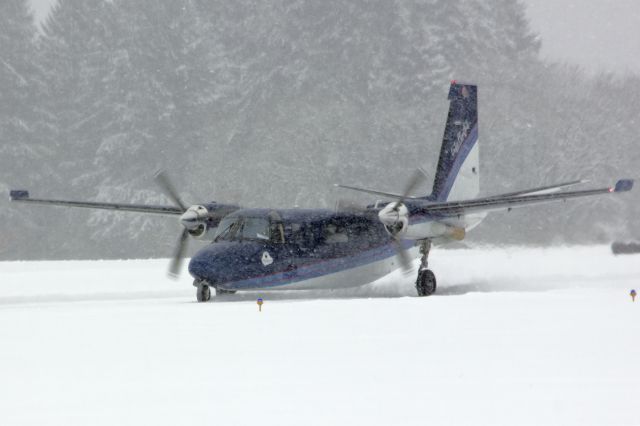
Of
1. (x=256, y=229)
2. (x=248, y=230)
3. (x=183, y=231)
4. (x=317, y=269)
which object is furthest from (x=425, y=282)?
(x=183, y=231)

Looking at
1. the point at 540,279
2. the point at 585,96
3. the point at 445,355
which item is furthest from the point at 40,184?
the point at 445,355

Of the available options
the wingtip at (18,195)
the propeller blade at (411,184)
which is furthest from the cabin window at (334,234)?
the wingtip at (18,195)

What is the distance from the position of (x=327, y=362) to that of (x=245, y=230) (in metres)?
11.3

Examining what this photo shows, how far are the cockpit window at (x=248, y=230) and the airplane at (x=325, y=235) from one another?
2 centimetres

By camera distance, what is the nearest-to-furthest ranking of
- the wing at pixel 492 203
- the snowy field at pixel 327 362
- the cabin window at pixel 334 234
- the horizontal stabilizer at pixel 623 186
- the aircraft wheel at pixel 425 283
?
1. the snowy field at pixel 327 362
2. the horizontal stabilizer at pixel 623 186
3. the wing at pixel 492 203
4. the cabin window at pixel 334 234
5. the aircraft wheel at pixel 425 283

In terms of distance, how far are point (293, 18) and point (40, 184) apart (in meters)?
21.6

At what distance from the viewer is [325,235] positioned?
80.1ft

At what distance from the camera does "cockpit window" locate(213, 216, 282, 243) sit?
903 inches

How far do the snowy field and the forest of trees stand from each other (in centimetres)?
4176

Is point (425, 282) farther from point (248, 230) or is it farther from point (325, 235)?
point (248, 230)

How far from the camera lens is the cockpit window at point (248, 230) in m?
22.9

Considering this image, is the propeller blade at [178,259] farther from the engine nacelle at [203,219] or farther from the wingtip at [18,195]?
the wingtip at [18,195]

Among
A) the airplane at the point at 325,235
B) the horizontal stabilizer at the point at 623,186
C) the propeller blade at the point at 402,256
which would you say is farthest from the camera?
the propeller blade at the point at 402,256

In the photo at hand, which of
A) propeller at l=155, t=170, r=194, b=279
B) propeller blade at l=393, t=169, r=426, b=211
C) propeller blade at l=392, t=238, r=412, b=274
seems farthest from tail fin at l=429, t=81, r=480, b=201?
propeller at l=155, t=170, r=194, b=279
